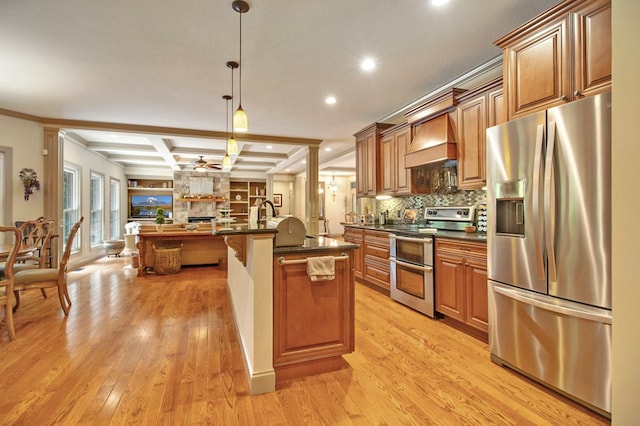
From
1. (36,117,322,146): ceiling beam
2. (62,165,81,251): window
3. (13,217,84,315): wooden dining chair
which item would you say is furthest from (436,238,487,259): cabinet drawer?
(62,165,81,251): window

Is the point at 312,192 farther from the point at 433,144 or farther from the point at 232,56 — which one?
the point at 232,56

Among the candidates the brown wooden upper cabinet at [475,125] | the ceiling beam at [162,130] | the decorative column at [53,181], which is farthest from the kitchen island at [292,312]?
the decorative column at [53,181]

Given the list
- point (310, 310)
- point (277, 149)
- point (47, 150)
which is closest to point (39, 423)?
point (310, 310)

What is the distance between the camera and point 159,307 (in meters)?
3.60

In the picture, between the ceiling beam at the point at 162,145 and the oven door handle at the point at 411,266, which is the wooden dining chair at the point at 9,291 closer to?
the ceiling beam at the point at 162,145

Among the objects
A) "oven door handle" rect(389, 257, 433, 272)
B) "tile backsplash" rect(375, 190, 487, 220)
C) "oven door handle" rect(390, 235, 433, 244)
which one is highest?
"tile backsplash" rect(375, 190, 487, 220)

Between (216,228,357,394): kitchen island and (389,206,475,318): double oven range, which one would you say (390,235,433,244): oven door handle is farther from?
(216,228,357,394): kitchen island

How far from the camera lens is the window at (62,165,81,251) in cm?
613

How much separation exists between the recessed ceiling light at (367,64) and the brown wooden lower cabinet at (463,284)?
193 cm

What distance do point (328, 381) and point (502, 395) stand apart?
110 cm

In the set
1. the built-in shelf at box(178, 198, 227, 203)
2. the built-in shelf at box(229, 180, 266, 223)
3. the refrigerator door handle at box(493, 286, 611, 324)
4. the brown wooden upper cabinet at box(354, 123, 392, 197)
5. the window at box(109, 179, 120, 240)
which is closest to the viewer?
the refrigerator door handle at box(493, 286, 611, 324)

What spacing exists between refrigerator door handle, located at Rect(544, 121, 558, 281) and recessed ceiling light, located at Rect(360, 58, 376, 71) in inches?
70.5

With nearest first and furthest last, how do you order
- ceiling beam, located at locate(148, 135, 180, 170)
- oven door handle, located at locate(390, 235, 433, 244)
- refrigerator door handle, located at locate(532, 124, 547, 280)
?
1. refrigerator door handle, located at locate(532, 124, 547, 280)
2. oven door handle, located at locate(390, 235, 433, 244)
3. ceiling beam, located at locate(148, 135, 180, 170)

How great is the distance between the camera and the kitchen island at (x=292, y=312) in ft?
6.39
